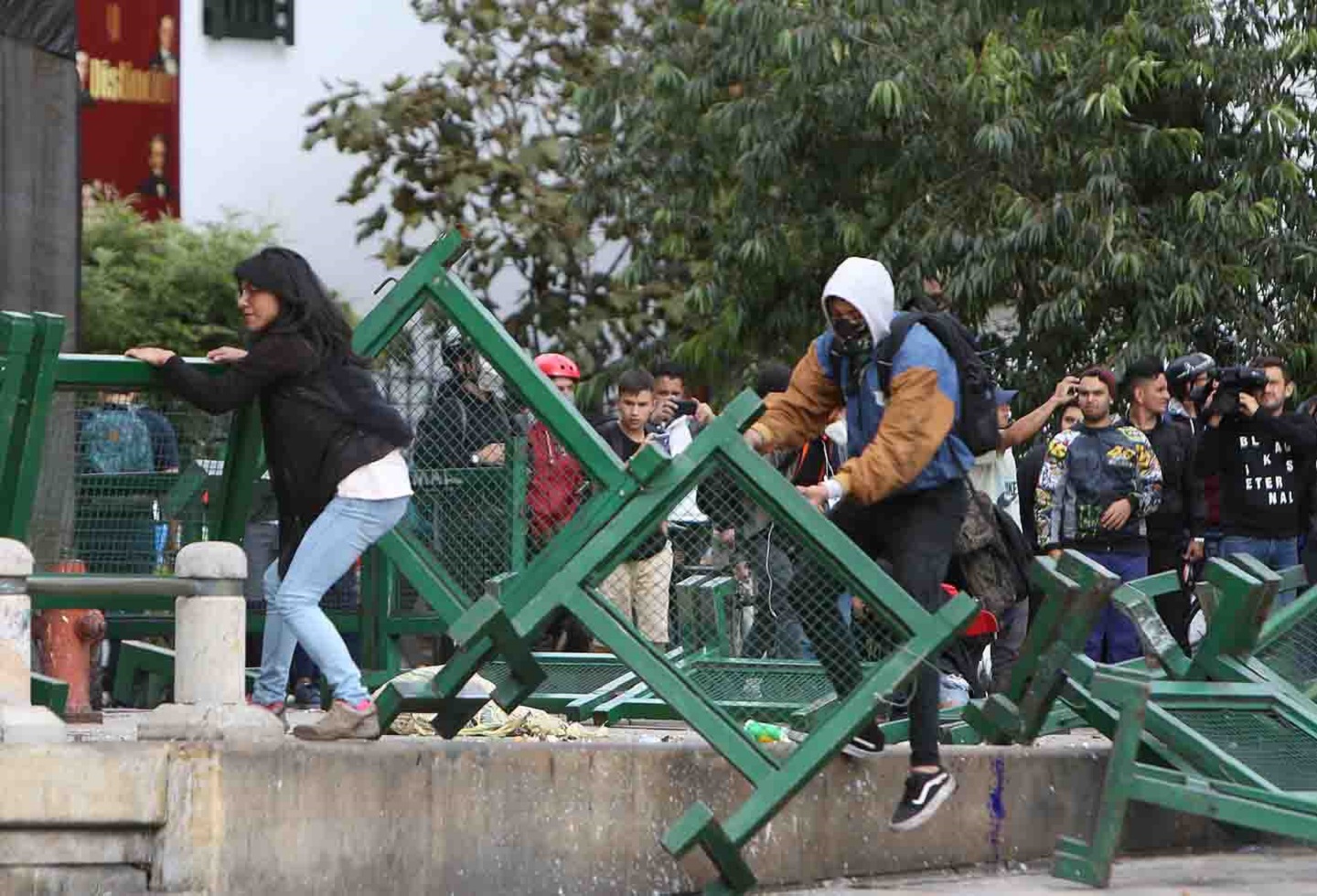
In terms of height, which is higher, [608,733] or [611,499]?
[611,499]

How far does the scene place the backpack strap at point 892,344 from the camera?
7656mm

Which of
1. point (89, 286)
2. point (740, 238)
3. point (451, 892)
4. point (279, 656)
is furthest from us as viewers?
point (89, 286)

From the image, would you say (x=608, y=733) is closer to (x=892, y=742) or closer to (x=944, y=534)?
(x=892, y=742)

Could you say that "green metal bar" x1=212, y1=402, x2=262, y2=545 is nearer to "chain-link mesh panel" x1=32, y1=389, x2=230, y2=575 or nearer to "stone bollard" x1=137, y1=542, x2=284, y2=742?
"chain-link mesh panel" x1=32, y1=389, x2=230, y2=575

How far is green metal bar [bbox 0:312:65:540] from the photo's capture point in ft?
26.3

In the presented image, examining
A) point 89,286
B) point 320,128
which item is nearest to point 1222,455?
point 320,128

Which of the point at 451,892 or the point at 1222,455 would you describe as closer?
the point at 451,892

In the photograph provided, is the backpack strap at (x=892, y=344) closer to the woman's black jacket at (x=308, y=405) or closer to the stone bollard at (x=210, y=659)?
the woman's black jacket at (x=308, y=405)

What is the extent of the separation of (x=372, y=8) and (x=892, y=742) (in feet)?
86.6

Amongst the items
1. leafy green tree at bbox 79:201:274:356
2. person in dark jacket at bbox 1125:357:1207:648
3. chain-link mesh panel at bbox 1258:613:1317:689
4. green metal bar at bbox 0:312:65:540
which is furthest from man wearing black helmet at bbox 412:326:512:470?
leafy green tree at bbox 79:201:274:356

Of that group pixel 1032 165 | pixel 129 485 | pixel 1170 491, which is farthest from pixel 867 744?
pixel 1032 165

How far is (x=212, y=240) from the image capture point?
3069cm

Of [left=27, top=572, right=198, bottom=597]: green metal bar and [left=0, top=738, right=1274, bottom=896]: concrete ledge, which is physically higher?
[left=27, top=572, right=198, bottom=597]: green metal bar

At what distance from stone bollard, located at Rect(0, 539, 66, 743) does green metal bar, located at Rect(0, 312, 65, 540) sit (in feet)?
3.41
